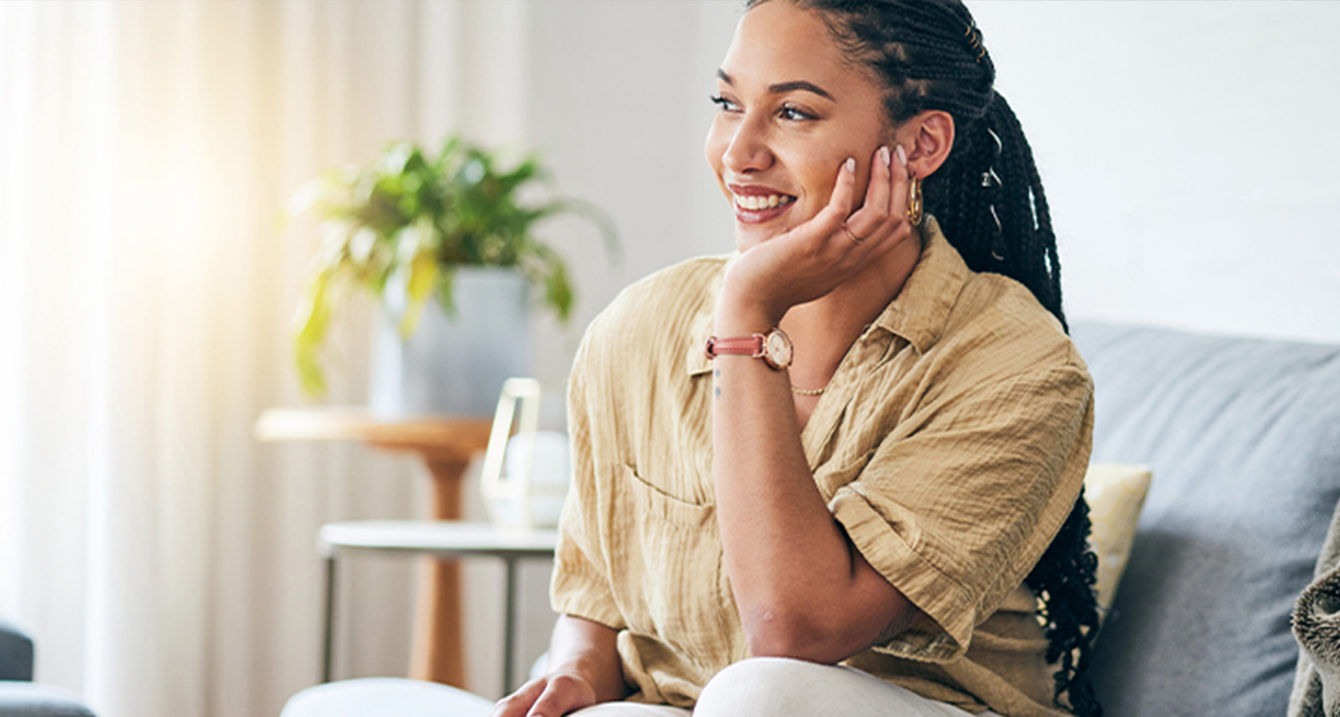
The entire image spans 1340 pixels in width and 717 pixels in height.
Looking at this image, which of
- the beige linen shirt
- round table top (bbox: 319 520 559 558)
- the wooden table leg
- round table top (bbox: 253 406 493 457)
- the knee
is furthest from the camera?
the wooden table leg

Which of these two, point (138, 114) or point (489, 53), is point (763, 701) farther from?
point (489, 53)

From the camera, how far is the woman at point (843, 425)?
892 mm

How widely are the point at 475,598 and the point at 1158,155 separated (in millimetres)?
1867

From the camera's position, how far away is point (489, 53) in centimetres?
284

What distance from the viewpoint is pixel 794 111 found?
1011mm

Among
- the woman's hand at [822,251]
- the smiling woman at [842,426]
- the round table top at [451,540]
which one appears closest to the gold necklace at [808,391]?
the smiling woman at [842,426]

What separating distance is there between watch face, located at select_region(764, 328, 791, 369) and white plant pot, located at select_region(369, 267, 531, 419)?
50.5 inches

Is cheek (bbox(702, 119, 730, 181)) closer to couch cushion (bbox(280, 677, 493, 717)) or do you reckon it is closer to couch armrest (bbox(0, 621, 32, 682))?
couch cushion (bbox(280, 677, 493, 717))

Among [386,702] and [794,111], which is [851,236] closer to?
[794,111]

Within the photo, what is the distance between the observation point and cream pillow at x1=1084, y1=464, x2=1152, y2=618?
112 cm

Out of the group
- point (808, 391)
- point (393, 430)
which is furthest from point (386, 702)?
point (393, 430)

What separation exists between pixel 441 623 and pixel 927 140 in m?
1.49

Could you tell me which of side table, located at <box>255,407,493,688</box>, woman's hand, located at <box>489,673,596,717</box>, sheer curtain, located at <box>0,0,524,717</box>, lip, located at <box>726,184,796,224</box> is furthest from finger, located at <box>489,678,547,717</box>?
sheer curtain, located at <box>0,0,524,717</box>

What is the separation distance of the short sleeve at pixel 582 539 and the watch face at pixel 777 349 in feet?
0.87
